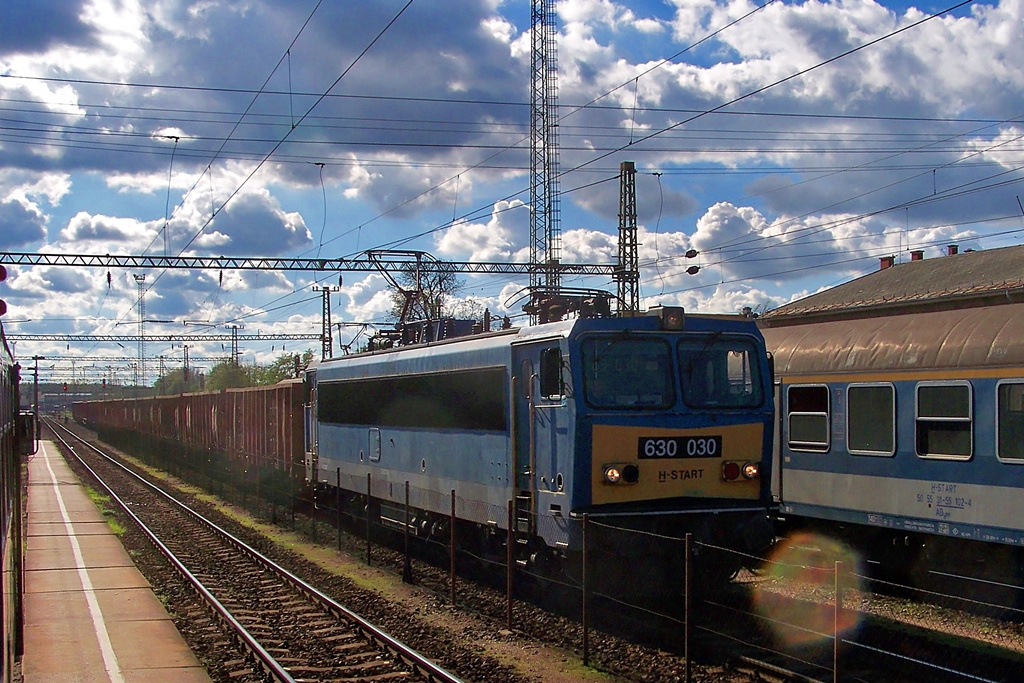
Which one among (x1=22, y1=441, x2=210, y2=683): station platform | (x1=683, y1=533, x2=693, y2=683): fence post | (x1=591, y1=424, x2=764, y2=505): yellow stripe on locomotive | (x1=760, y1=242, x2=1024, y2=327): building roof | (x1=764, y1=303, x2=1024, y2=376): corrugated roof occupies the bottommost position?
(x1=22, y1=441, x2=210, y2=683): station platform

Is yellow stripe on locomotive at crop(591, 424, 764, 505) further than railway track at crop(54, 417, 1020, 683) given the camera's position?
Yes

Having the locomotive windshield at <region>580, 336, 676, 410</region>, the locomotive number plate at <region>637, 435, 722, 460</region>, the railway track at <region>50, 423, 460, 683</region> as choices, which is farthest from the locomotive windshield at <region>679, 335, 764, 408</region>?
the railway track at <region>50, 423, 460, 683</region>

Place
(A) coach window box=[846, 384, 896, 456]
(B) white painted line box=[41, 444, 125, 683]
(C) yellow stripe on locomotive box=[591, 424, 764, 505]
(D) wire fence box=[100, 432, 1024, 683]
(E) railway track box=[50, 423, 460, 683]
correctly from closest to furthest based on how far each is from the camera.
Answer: (D) wire fence box=[100, 432, 1024, 683] → (E) railway track box=[50, 423, 460, 683] → (B) white painted line box=[41, 444, 125, 683] → (C) yellow stripe on locomotive box=[591, 424, 764, 505] → (A) coach window box=[846, 384, 896, 456]

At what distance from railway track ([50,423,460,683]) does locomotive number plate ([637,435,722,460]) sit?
315 centimetres

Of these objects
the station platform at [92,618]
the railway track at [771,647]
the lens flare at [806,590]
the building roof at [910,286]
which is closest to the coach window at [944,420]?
the building roof at [910,286]

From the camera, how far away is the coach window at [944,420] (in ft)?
37.8

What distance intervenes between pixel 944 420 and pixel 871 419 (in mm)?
1208

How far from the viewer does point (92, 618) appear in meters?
13.1

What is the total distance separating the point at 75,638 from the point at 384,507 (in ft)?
21.4

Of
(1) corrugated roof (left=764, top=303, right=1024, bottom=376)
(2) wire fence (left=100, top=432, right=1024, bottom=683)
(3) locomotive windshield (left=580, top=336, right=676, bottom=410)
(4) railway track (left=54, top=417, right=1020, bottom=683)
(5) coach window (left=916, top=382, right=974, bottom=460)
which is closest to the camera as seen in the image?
(4) railway track (left=54, top=417, right=1020, bottom=683)

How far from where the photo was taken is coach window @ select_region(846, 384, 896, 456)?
1262cm

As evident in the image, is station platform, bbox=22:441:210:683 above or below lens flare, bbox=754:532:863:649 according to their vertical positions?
below

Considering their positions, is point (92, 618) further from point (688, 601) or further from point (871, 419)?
point (871, 419)

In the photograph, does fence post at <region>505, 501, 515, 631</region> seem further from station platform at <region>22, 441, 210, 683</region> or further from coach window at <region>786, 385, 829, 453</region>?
coach window at <region>786, 385, 829, 453</region>
